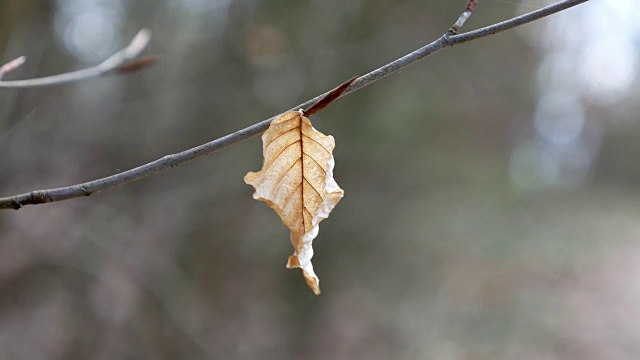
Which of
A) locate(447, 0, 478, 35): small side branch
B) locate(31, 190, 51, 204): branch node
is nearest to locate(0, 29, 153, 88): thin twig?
locate(31, 190, 51, 204): branch node

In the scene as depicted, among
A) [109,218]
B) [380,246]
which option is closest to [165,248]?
[109,218]

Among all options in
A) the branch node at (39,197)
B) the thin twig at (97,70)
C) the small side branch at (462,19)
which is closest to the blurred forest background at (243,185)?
the thin twig at (97,70)

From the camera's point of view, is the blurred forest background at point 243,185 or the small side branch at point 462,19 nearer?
the small side branch at point 462,19

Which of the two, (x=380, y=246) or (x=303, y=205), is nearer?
(x=303, y=205)

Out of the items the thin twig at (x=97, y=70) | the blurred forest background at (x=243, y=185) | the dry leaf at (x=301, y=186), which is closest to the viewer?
the dry leaf at (x=301, y=186)

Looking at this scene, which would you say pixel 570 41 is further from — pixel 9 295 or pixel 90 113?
pixel 9 295

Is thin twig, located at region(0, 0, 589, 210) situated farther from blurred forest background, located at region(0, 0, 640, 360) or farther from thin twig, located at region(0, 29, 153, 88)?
blurred forest background, located at region(0, 0, 640, 360)

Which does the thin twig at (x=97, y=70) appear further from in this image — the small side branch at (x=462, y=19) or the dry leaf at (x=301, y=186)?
the small side branch at (x=462, y=19)
